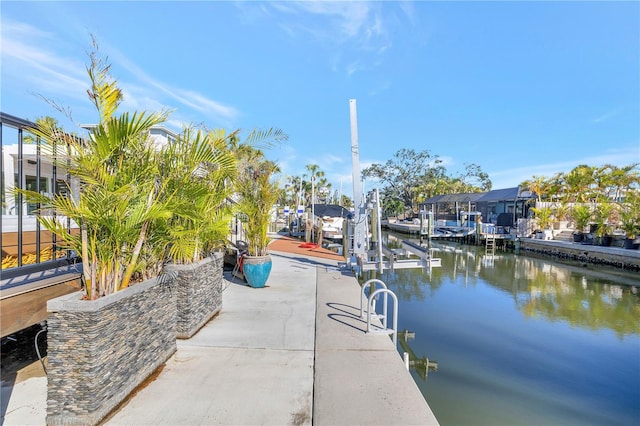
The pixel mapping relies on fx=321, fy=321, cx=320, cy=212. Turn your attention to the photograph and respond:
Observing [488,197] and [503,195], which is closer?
[503,195]

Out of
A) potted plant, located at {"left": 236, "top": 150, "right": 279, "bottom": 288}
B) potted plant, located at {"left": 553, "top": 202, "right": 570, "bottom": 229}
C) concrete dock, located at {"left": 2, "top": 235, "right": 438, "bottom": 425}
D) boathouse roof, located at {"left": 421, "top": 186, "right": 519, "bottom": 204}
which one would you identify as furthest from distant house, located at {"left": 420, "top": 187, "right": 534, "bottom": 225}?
concrete dock, located at {"left": 2, "top": 235, "right": 438, "bottom": 425}

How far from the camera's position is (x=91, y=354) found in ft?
7.14

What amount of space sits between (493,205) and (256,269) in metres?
31.4

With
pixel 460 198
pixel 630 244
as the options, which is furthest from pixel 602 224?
pixel 460 198

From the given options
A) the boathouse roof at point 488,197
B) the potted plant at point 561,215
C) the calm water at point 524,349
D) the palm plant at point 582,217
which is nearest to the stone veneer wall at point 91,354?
the calm water at point 524,349

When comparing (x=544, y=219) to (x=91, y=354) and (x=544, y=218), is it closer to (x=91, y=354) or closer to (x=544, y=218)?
(x=544, y=218)

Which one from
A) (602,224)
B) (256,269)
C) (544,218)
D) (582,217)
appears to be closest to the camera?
(256,269)

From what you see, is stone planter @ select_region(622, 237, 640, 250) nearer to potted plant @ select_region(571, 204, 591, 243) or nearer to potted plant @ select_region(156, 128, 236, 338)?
potted plant @ select_region(571, 204, 591, 243)

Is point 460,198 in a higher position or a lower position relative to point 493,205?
higher

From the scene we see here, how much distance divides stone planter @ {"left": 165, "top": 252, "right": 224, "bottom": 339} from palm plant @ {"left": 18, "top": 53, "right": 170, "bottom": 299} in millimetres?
832

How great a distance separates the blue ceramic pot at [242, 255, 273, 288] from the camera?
614 centimetres

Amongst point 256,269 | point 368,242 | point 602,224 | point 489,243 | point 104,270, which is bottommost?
point 489,243

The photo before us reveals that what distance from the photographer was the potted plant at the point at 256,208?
599 cm

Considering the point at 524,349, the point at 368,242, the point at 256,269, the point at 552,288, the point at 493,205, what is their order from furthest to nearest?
the point at 493,205 < the point at 552,288 < the point at 368,242 < the point at 256,269 < the point at 524,349
